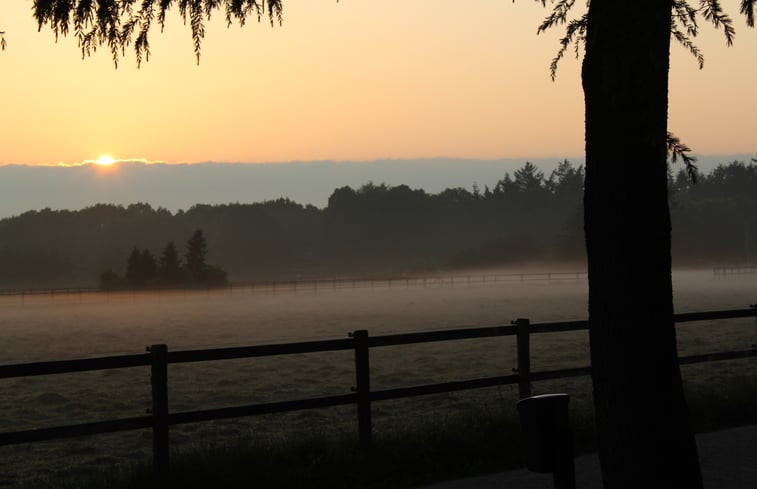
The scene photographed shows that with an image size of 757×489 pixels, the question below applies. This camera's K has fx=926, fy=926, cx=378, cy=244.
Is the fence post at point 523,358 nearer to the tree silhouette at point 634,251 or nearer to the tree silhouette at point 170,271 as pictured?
the tree silhouette at point 634,251

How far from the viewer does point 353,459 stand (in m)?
8.52

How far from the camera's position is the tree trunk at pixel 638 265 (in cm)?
545

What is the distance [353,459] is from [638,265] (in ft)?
13.0

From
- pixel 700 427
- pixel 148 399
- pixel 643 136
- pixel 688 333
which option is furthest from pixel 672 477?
pixel 688 333

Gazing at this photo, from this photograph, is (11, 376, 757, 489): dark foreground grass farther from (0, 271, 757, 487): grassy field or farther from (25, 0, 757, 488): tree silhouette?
(25, 0, 757, 488): tree silhouette

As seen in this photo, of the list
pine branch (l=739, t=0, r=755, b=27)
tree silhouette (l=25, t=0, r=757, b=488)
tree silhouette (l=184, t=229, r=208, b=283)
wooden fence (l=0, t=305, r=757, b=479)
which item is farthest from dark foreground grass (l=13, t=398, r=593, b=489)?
tree silhouette (l=184, t=229, r=208, b=283)

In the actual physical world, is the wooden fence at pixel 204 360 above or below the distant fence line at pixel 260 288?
above

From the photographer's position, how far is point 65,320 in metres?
79.2

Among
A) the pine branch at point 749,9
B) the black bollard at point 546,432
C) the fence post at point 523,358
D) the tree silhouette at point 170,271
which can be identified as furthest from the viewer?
the tree silhouette at point 170,271

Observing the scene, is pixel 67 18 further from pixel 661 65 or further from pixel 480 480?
pixel 480 480

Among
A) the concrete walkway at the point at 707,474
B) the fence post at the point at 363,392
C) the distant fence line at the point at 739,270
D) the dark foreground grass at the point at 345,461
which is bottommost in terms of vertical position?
the distant fence line at the point at 739,270

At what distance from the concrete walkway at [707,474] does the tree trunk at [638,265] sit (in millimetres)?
2281

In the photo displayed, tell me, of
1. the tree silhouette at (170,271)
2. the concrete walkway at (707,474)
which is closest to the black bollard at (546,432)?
the concrete walkway at (707,474)

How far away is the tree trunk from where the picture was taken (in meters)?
5.45
